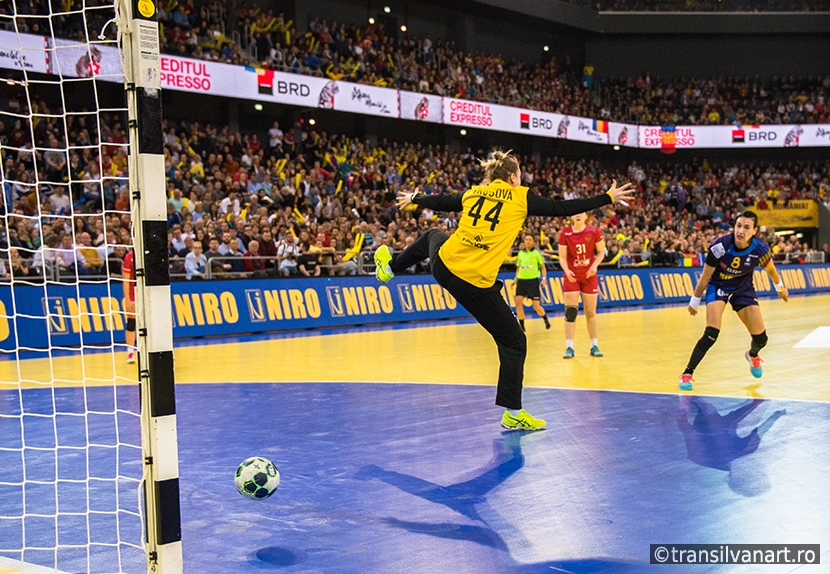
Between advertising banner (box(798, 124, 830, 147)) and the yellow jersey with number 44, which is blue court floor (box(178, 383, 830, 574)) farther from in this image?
advertising banner (box(798, 124, 830, 147))

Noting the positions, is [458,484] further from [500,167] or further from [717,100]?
[717,100]

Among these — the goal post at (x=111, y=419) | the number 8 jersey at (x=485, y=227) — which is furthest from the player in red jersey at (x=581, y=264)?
the goal post at (x=111, y=419)

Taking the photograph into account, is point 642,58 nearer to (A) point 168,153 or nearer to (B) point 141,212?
(A) point 168,153

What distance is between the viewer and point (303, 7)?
31750mm

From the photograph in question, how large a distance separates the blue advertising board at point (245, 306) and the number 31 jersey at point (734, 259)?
18.5ft

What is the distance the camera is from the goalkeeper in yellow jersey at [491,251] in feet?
22.7

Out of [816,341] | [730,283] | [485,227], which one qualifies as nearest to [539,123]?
[816,341]

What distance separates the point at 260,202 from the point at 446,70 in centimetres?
1447

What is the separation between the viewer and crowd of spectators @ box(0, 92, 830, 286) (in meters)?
16.4

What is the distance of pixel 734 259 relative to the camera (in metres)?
9.42

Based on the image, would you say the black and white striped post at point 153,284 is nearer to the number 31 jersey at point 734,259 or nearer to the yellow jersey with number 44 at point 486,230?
the yellow jersey with number 44 at point 486,230

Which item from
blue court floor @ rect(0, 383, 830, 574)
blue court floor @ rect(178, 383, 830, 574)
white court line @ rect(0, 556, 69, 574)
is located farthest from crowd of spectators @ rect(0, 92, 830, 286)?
white court line @ rect(0, 556, 69, 574)

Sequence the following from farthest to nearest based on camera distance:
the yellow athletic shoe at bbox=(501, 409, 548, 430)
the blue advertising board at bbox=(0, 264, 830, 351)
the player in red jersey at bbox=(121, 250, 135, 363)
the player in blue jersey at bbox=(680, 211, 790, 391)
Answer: the blue advertising board at bbox=(0, 264, 830, 351) → the player in red jersey at bbox=(121, 250, 135, 363) → the player in blue jersey at bbox=(680, 211, 790, 391) → the yellow athletic shoe at bbox=(501, 409, 548, 430)

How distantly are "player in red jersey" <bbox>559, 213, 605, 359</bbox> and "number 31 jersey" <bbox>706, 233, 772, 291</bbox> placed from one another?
3428 millimetres
